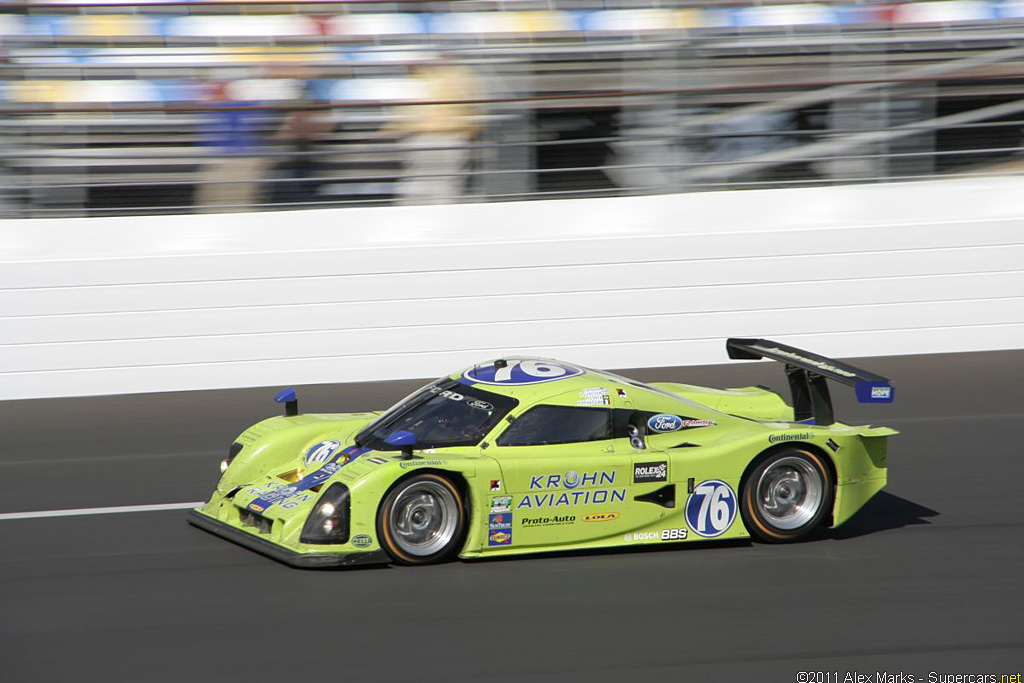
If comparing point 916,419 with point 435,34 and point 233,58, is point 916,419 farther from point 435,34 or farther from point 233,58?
point 233,58

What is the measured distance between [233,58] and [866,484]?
7.34 meters

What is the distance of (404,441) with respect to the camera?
20.1 feet

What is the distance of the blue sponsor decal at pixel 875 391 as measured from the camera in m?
6.75

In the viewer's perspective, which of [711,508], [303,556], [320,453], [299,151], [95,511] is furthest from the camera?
[299,151]

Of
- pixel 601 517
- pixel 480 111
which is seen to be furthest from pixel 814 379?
pixel 480 111

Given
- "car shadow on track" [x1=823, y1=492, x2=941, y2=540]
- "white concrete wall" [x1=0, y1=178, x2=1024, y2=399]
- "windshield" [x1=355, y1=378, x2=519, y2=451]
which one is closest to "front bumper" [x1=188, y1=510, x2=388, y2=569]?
"windshield" [x1=355, y1=378, x2=519, y2=451]

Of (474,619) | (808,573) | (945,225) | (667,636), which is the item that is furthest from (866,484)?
(945,225)

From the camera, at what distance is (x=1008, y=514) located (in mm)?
7242

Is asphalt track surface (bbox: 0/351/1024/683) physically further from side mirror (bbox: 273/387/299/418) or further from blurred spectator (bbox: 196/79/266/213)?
blurred spectator (bbox: 196/79/266/213)

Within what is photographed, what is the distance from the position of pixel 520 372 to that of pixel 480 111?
505 centimetres

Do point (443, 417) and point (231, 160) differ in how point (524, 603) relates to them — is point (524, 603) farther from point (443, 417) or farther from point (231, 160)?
point (231, 160)

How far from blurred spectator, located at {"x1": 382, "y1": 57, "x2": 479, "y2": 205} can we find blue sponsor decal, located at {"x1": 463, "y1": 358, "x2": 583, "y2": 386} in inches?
180

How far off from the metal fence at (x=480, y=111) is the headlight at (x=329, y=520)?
18.1 ft

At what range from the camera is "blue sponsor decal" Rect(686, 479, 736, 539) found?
6535 mm
